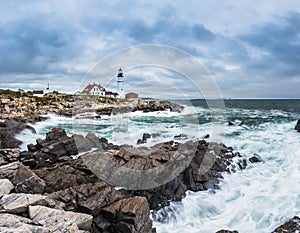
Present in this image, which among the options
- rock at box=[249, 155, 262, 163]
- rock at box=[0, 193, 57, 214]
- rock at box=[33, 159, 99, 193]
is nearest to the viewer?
rock at box=[0, 193, 57, 214]

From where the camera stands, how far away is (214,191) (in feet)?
29.0

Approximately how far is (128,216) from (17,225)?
2173 mm

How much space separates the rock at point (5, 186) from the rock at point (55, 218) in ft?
4.18

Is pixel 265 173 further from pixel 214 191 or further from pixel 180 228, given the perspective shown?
pixel 180 228

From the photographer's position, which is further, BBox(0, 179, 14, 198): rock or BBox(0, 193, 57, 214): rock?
BBox(0, 179, 14, 198): rock

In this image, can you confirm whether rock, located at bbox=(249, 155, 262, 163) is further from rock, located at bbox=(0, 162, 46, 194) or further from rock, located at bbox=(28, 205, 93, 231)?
rock, located at bbox=(0, 162, 46, 194)

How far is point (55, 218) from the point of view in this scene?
4.55 m

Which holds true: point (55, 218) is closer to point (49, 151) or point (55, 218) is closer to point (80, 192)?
point (80, 192)

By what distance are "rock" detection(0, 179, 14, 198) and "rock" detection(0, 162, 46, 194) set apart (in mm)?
140

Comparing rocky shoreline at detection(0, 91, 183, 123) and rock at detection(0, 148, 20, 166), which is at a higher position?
rocky shoreline at detection(0, 91, 183, 123)

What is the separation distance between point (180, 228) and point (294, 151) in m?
9.77

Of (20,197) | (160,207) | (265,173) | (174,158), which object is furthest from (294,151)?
(20,197)

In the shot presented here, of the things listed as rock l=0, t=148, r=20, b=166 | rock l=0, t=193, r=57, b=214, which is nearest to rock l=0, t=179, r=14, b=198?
rock l=0, t=193, r=57, b=214

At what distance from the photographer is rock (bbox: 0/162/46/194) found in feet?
19.5
